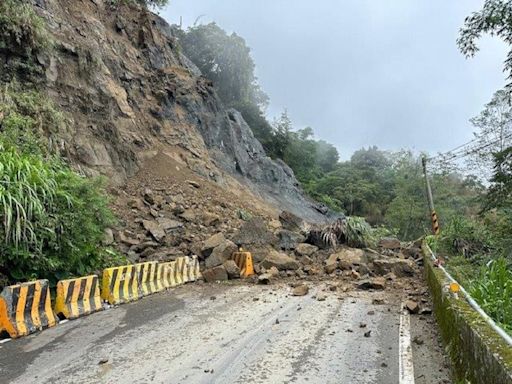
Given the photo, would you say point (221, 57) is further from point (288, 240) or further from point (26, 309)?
point (26, 309)

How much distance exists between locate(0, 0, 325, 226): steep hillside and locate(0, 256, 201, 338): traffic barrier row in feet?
20.9

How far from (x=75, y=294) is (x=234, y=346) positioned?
119 inches

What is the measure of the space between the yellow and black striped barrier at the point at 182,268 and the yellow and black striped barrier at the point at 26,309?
4.01 metres

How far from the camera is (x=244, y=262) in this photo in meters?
11.4

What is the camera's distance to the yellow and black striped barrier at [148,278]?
29.0ft

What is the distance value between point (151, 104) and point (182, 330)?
17893 millimetres

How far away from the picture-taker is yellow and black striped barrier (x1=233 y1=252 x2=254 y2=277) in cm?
1126

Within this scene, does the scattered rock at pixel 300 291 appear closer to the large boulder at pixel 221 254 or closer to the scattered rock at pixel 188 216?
the large boulder at pixel 221 254

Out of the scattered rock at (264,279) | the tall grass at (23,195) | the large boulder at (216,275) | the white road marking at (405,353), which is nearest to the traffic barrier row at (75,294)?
the large boulder at (216,275)

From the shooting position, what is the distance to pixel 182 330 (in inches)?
249

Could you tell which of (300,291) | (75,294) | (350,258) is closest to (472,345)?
(300,291)

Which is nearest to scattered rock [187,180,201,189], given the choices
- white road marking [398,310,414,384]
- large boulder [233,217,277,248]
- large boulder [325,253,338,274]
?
large boulder [233,217,277,248]

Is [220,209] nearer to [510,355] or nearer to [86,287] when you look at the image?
[86,287]

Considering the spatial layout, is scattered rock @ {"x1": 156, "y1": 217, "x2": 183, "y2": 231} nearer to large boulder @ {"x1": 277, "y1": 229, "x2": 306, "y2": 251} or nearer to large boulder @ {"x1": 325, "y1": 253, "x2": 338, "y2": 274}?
large boulder @ {"x1": 277, "y1": 229, "x2": 306, "y2": 251}
